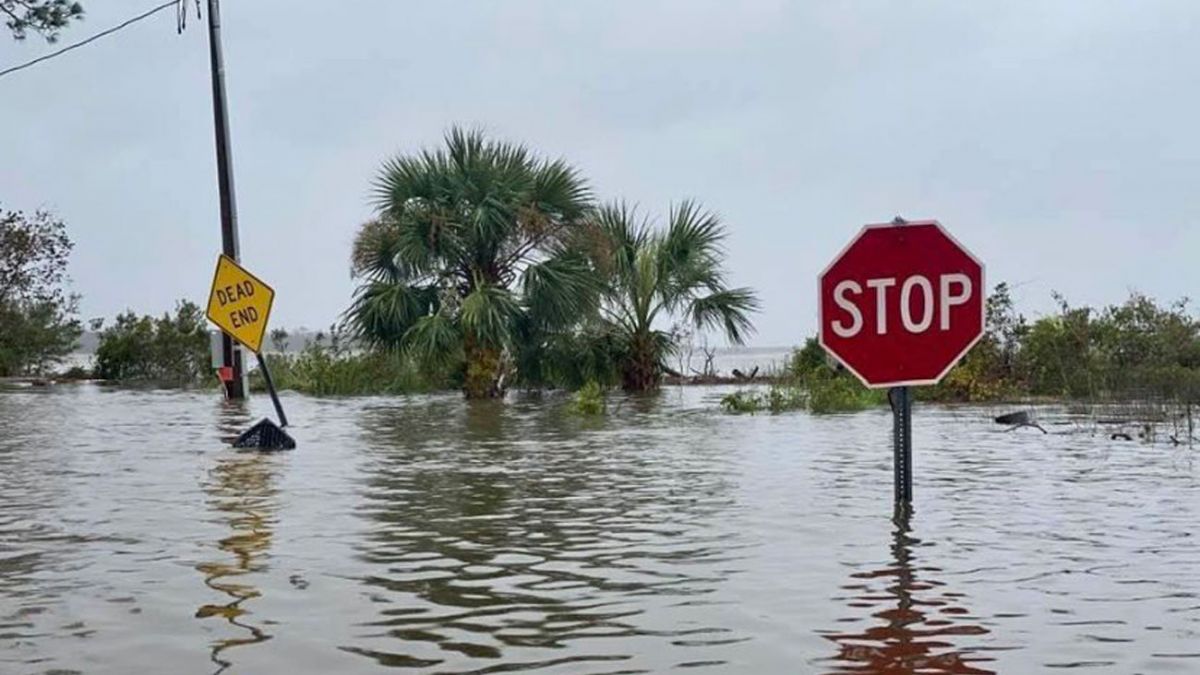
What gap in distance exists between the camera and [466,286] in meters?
27.2

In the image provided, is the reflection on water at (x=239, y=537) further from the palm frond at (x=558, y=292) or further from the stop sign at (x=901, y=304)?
the palm frond at (x=558, y=292)

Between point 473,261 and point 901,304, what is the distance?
19.4m

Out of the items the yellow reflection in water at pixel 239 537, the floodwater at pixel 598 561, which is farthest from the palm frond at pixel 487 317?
the yellow reflection in water at pixel 239 537

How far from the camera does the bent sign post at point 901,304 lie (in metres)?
7.93

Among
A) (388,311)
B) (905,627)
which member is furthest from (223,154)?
(905,627)

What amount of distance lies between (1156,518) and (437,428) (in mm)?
10420

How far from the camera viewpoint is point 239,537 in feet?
26.5

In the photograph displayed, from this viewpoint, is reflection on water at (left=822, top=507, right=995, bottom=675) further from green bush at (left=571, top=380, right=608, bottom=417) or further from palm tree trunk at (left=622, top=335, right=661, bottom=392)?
palm tree trunk at (left=622, top=335, right=661, bottom=392)

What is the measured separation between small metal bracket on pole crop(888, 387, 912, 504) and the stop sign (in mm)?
300

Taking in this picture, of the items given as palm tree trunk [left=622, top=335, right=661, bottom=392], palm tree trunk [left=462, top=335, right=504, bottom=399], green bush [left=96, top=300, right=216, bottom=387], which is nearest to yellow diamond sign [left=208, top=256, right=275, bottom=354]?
palm tree trunk [left=462, top=335, right=504, bottom=399]

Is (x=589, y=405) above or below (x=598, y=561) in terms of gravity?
above

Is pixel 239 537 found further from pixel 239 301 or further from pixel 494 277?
pixel 494 277

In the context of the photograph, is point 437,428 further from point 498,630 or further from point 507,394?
point 498,630

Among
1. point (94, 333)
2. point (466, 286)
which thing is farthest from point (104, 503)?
point (94, 333)
